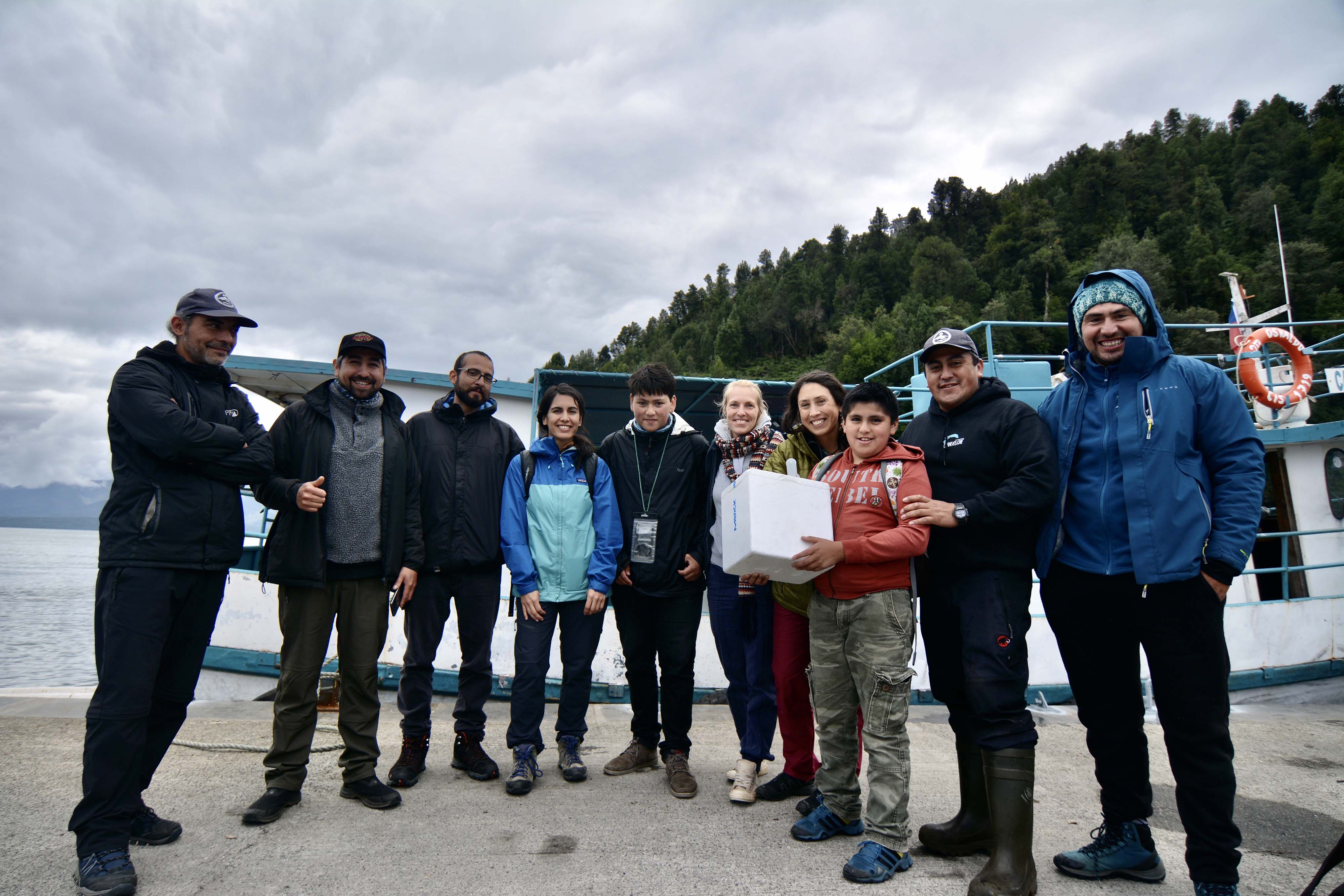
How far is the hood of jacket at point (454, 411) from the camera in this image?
3900mm

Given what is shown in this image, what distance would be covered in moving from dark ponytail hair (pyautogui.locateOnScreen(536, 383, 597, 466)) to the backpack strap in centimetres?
18

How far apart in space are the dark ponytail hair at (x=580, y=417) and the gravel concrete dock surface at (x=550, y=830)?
66.7 inches

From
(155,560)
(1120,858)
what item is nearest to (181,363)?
(155,560)

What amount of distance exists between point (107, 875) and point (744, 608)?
2.60 meters

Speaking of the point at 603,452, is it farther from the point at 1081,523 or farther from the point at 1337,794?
the point at 1337,794

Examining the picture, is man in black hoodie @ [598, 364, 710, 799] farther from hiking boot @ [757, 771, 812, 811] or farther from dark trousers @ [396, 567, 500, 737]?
dark trousers @ [396, 567, 500, 737]

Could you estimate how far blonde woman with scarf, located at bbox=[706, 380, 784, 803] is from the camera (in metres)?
3.37

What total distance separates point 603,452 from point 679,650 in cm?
116

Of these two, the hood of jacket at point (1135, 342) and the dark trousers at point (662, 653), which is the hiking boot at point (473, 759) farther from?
the hood of jacket at point (1135, 342)

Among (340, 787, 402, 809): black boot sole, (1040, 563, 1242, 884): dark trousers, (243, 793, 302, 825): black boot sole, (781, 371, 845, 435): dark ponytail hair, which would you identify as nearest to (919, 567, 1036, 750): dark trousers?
(1040, 563, 1242, 884): dark trousers

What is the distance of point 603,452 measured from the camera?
3943mm

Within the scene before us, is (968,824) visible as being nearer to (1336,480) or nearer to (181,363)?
(181,363)

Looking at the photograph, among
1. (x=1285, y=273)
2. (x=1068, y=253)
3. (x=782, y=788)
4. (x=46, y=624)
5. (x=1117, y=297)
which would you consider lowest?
(x=46, y=624)

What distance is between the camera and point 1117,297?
2.62 meters
